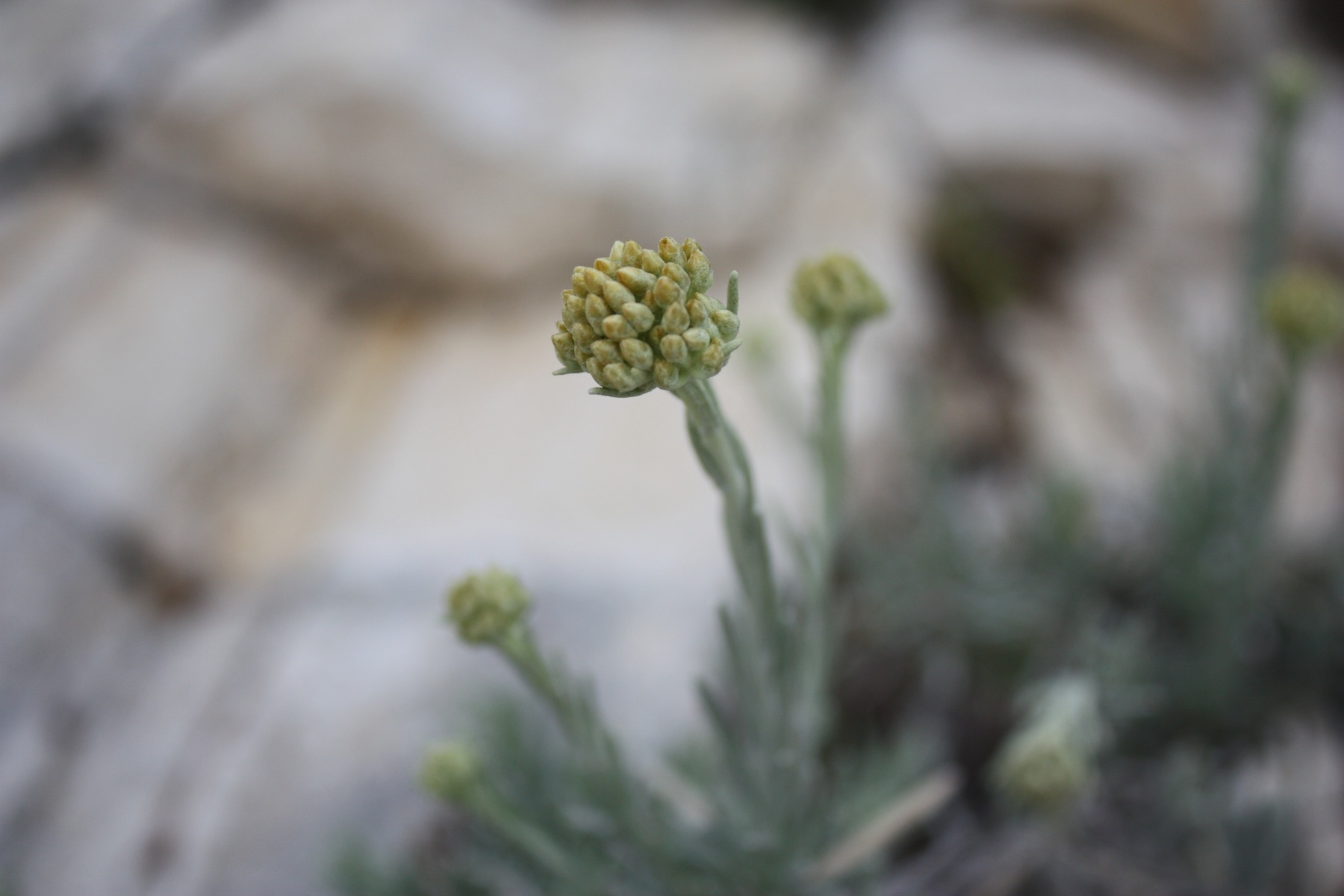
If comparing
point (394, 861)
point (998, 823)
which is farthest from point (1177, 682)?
point (394, 861)

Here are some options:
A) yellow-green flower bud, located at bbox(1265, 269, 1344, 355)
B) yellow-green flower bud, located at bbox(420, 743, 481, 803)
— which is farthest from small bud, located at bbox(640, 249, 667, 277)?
yellow-green flower bud, located at bbox(1265, 269, 1344, 355)

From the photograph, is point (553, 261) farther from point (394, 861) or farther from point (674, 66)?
point (394, 861)

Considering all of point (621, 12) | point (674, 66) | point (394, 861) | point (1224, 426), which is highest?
point (621, 12)

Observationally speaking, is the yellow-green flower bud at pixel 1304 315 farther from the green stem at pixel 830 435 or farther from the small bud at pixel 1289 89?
the green stem at pixel 830 435

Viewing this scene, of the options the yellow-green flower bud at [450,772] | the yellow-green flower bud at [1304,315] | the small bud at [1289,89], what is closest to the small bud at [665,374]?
the yellow-green flower bud at [450,772]

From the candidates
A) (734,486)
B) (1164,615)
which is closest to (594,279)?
(734,486)

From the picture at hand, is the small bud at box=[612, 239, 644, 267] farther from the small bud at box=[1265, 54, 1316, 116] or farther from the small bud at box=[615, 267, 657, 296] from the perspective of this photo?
the small bud at box=[1265, 54, 1316, 116]
